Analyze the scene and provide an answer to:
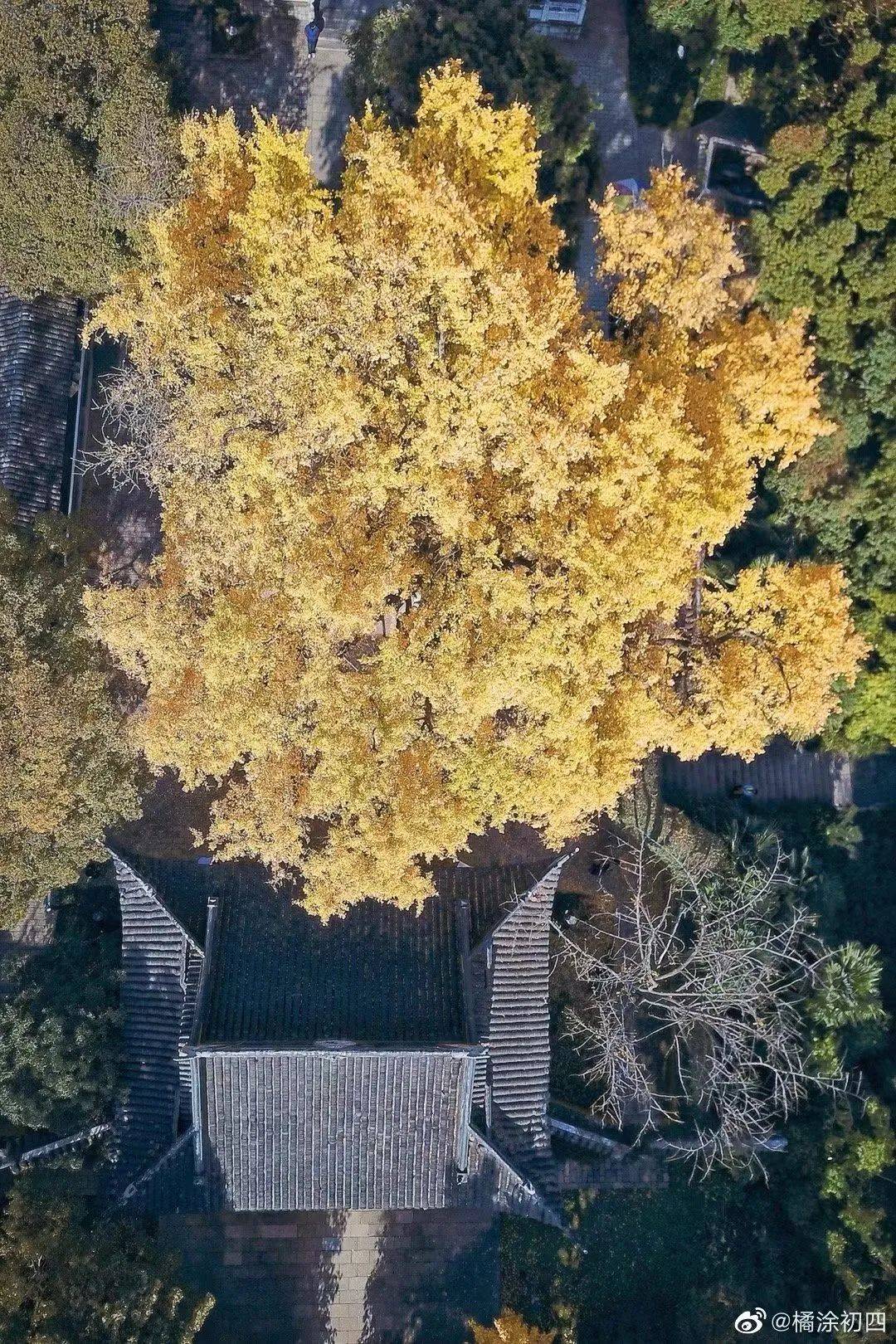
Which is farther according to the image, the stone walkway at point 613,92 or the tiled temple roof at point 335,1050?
the stone walkway at point 613,92

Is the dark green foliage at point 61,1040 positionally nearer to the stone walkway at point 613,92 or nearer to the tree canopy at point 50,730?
the tree canopy at point 50,730

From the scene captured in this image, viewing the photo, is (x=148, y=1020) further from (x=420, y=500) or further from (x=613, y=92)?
(x=613, y=92)

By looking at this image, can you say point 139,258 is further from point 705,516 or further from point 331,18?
point 705,516

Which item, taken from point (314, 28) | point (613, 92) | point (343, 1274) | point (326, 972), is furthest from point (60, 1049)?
point (613, 92)

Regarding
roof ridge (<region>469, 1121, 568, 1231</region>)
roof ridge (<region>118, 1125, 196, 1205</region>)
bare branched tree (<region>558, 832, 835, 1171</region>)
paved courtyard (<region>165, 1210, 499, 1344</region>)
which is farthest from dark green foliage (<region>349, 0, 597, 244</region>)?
paved courtyard (<region>165, 1210, 499, 1344</region>)

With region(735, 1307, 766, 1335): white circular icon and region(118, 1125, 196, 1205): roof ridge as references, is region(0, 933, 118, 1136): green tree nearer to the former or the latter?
region(118, 1125, 196, 1205): roof ridge

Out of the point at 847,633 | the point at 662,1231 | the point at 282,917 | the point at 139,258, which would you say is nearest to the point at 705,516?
the point at 847,633

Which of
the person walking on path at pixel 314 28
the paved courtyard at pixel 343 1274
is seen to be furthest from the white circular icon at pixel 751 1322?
the person walking on path at pixel 314 28
